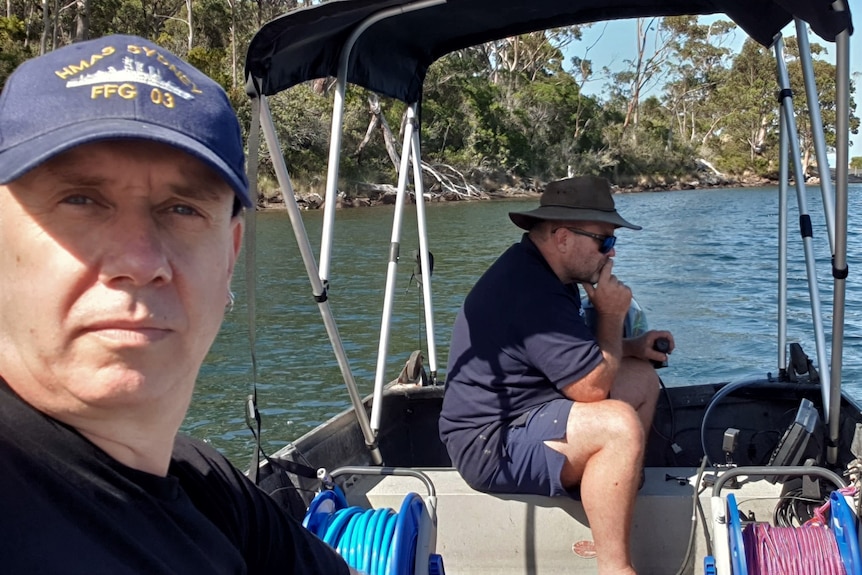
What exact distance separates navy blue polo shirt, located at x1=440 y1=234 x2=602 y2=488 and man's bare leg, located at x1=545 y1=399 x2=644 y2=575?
216 mm

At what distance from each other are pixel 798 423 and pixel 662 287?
1394cm

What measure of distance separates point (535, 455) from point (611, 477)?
0.30 m

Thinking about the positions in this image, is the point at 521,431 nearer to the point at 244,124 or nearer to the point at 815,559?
the point at 815,559

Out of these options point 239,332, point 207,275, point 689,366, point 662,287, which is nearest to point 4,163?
point 207,275

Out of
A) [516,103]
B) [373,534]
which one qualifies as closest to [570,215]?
[373,534]

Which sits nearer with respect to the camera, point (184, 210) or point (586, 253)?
point (184, 210)

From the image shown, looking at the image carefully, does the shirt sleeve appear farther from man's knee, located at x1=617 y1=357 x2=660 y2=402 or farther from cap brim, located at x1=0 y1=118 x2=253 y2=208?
man's knee, located at x1=617 y1=357 x2=660 y2=402

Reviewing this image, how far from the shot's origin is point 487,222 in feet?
102

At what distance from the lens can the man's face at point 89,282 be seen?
101cm

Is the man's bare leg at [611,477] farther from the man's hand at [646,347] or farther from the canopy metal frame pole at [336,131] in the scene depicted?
the canopy metal frame pole at [336,131]

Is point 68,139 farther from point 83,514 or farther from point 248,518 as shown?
point 248,518

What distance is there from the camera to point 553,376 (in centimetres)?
324

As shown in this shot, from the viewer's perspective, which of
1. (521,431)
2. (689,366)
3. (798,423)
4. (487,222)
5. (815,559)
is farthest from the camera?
(487,222)

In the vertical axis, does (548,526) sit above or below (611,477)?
below
